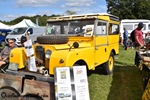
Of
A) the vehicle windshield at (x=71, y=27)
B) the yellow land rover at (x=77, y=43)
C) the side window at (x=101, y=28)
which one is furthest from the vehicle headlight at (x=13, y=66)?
the side window at (x=101, y=28)

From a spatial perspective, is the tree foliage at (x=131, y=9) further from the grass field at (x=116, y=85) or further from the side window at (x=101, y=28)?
the side window at (x=101, y=28)

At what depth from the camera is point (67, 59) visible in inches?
169

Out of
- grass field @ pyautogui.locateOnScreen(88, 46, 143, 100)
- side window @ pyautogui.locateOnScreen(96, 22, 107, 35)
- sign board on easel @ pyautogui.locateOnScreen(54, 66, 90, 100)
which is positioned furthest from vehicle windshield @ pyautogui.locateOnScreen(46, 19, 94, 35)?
sign board on easel @ pyautogui.locateOnScreen(54, 66, 90, 100)

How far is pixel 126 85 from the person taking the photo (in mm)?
6352

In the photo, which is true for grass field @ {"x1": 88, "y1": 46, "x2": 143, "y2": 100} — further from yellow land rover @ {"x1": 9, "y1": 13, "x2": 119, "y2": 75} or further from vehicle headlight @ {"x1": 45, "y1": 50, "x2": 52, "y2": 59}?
vehicle headlight @ {"x1": 45, "y1": 50, "x2": 52, "y2": 59}

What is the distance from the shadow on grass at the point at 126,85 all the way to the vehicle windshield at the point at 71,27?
1766 mm

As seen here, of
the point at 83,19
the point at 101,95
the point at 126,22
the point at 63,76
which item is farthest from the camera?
the point at 126,22

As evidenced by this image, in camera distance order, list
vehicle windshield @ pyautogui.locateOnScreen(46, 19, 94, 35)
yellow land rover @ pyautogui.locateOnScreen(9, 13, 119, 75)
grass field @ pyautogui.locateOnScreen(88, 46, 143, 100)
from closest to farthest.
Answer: yellow land rover @ pyautogui.locateOnScreen(9, 13, 119, 75), grass field @ pyautogui.locateOnScreen(88, 46, 143, 100), vehicle windshield @ pyautogui.locateOnScreen(46, 19, 94, 35)

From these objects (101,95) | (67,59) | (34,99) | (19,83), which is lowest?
(101,95)

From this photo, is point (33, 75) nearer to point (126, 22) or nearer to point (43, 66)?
point (43, 66)

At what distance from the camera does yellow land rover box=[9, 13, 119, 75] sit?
15.1ft

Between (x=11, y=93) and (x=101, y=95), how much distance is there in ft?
7.18

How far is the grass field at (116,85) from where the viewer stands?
545cm

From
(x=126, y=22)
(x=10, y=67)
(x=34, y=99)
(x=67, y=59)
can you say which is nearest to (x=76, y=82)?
(x=67, y=59)
